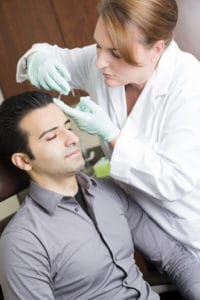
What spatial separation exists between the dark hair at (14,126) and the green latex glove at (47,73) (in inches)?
4.1

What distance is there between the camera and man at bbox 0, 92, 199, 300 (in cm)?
119

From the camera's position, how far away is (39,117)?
1.37 metres

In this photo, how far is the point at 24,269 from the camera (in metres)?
1.16

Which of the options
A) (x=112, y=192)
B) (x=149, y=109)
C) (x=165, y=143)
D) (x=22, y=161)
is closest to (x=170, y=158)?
(x=165, y=143)

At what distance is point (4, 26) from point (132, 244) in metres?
1.58

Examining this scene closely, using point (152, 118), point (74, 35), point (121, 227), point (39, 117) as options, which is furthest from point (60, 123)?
point (74, 35)

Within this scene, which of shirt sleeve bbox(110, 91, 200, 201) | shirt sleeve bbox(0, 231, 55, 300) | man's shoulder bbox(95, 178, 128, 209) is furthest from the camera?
man's shoulder bbox(95, 178, 128, 209)

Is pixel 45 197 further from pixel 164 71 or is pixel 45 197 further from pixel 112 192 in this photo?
pixel 164 71

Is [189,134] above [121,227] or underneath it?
above

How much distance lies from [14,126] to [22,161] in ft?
0.39

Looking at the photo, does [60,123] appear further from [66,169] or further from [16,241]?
[16,241]

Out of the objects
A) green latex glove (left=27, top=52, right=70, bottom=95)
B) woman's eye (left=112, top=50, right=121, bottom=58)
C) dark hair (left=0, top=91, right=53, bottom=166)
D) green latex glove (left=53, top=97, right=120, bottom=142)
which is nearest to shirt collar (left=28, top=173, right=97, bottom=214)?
dark hair (left=0, top=91, right=53, bottom=166)

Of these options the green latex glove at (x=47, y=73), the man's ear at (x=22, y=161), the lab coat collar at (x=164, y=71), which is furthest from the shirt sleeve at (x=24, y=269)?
the lab coat collar at (x=164, y=71)

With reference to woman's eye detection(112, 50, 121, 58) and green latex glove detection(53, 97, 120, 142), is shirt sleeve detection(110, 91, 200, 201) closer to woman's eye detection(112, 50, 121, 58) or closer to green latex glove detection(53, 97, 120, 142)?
green latex glove detection(53, 97, 120, 142)
